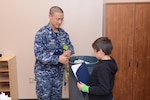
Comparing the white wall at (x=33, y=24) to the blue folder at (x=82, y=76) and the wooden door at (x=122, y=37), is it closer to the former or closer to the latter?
the wooden door at (x=122, y=37)

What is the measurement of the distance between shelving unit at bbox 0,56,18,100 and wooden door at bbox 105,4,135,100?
5.00 ft

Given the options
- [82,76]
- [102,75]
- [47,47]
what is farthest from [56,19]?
[102,75]

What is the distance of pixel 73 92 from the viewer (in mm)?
2896

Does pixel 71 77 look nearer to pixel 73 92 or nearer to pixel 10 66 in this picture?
pixel 73 92

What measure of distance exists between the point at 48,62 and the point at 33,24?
1169 mm

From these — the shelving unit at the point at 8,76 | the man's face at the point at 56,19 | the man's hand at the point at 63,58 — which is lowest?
the shelving unit at the point at 8,76

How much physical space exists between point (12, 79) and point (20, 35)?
2.35 feet

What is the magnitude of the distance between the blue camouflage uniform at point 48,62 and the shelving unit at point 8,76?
751 millimetres

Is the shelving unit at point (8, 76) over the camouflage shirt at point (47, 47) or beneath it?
beneath

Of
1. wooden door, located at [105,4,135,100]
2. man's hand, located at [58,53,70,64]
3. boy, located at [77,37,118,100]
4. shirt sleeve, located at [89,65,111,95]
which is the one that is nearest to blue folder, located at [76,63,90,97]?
boy, located at [77,37,118,100]

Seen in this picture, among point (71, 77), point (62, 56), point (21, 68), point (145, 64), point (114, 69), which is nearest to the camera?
point (114, 69)

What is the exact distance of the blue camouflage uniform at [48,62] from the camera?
8.43ft

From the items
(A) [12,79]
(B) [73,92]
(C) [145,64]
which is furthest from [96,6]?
(A) [12,79]

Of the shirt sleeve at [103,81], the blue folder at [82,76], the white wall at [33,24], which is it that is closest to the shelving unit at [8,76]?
the white wall at [33,24]
